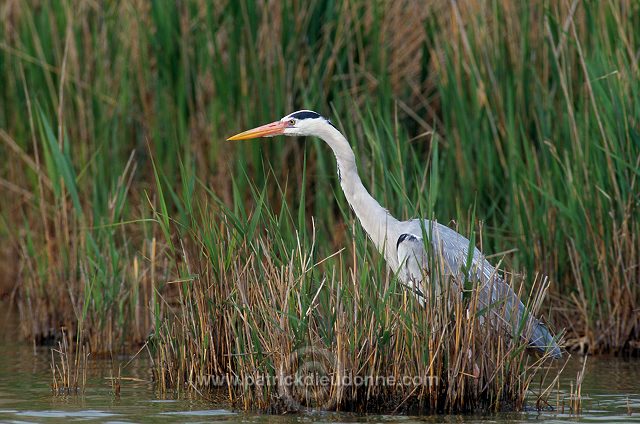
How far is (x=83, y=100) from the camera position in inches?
313

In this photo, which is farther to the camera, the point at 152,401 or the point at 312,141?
the point at 312,141

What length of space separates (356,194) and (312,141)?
1.90 meters

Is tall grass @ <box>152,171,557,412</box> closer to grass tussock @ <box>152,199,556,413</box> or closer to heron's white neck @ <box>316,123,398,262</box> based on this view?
grass tussock @ <box>152,199,556,413</box>

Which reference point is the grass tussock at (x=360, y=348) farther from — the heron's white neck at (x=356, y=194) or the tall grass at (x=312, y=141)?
the heron's white neck at (x=356, y=194)

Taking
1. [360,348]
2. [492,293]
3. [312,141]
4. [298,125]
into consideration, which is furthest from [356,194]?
[312,141]

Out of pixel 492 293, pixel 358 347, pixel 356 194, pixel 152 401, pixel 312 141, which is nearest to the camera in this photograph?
pixel 358 347

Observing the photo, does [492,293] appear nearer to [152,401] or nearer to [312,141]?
[152,401]

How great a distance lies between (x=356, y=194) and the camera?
592 cm

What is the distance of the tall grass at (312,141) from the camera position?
623cm

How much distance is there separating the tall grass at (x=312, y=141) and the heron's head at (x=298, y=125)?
285 millimetres

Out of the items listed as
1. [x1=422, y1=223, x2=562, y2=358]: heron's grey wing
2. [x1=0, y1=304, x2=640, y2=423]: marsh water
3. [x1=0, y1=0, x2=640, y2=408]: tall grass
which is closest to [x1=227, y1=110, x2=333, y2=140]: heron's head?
[x1=0, y1=0, x2=640, y2=408]: tall grass

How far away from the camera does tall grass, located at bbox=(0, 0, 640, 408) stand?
20.4ft

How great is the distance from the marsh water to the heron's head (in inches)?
53.7

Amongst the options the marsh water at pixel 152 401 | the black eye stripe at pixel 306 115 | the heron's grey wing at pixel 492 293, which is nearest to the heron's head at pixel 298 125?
the black eye stripe at pixel 306 115
